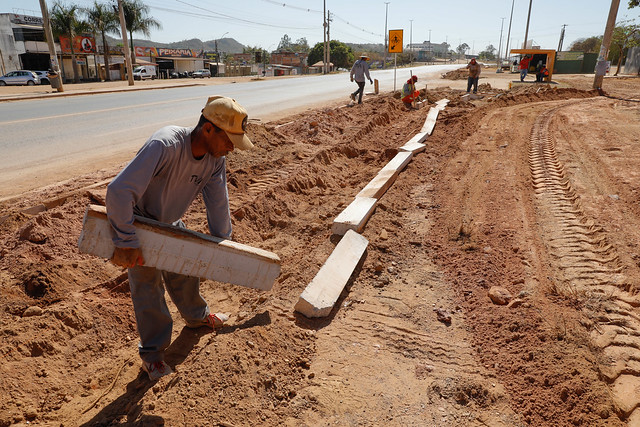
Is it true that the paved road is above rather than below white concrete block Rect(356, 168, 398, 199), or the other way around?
above

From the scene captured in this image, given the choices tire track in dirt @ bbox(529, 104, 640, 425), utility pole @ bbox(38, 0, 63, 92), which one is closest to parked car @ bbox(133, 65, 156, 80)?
utility pole @ bbox(38, 0, 63, 92)

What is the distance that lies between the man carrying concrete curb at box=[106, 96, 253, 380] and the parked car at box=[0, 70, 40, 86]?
33.9 m

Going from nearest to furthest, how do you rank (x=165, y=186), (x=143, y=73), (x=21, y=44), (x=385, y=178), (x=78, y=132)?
1. (x=165, y=186)
2. (x=385, y=178)
3. (x=78, y=132)
4. (x=21, y=44)
5. (x=143, y=73)

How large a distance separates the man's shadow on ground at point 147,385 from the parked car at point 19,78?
3383 cm

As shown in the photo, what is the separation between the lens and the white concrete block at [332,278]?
3271 millimetres

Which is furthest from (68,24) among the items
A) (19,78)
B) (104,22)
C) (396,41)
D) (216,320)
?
(216,320)

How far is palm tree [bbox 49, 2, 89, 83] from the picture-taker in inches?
1532

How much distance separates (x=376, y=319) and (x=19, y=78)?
34.9 metres

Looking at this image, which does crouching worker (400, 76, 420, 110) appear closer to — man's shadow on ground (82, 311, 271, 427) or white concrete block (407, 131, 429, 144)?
white concrete block (407, 131, 429, 144)

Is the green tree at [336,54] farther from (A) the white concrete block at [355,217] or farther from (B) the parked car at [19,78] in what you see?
(A) the white concrete block at [355,217]

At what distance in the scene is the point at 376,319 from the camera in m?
3.33

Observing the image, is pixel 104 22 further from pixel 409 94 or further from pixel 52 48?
pixel 409 94

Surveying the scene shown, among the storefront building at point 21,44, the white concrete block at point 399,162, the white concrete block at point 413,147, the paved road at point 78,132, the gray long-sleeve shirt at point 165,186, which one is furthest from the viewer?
the storefront building at point 21,44

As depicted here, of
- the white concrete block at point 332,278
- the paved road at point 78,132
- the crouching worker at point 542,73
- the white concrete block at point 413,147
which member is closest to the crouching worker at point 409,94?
the paved road at point 78,132
